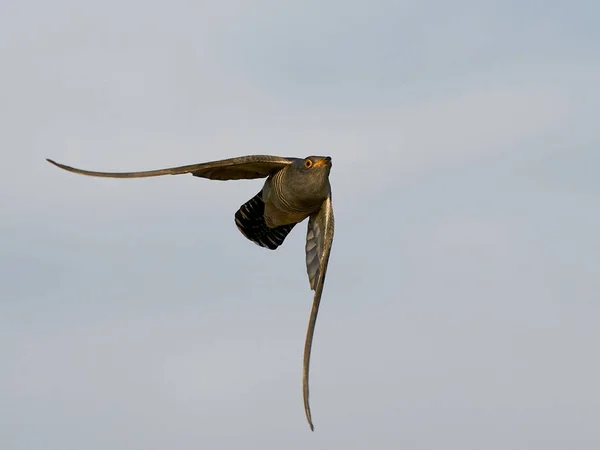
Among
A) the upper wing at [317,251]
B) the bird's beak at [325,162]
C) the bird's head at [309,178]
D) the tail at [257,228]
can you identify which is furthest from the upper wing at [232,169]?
the upper wing at [317,251]

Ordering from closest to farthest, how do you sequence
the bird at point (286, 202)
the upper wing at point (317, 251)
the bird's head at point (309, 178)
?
the bird's head at point (309, 178) → the bird at point (286, 202) → the upper wing at point (317, 251)

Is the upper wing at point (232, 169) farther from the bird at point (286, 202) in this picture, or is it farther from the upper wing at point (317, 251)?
the upper wing at point (317, 251)

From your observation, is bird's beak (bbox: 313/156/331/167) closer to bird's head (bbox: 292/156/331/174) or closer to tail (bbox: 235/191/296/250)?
bird's head (bbox: 292/156/331/174)

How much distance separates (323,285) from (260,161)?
2.62m

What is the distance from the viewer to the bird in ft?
58.0

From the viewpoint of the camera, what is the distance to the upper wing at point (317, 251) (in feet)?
60.5

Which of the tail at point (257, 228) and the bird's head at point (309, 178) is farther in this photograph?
the tail at point (257, 228)

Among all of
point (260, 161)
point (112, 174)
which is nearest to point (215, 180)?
point (260, 161)

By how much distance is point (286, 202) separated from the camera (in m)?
18.3

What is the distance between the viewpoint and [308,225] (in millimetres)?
19625

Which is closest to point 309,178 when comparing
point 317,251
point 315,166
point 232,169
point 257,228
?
point 315,166

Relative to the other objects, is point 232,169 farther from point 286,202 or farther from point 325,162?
point 325,162

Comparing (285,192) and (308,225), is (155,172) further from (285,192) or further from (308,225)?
(308,225)

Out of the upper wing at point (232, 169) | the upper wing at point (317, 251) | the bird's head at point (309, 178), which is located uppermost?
the upper wing at point (232, 169)
